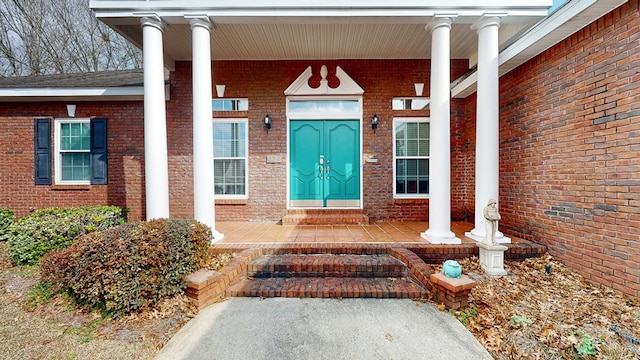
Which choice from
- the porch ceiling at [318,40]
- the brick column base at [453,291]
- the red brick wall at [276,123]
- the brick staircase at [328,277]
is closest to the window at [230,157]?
the red brick wall at [276,123]

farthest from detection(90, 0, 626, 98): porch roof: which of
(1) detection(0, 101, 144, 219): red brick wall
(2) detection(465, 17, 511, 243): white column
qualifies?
(1) detection(0, 101, 144, 219): red brick wall

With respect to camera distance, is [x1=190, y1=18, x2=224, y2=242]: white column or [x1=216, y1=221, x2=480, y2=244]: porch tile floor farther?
[x1=216, y1=221, x2=480, y2=244]: porch tile floor

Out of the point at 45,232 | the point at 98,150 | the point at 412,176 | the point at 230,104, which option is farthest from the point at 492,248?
the point at 98,150

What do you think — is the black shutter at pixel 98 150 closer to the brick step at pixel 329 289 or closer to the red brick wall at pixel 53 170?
the red brick wall at pixel 53 170

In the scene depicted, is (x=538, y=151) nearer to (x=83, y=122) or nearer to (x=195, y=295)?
(x=195, y=295)

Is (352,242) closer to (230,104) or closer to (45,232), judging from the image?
(230,104)

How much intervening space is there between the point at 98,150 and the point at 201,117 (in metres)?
3.75

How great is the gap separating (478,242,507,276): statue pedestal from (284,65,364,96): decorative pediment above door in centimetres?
393

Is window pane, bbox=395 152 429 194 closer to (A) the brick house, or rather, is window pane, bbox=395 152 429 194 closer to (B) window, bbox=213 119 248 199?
(A) the brick house

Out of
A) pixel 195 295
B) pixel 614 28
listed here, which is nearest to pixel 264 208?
pixel 195 295

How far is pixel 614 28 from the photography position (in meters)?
3.05

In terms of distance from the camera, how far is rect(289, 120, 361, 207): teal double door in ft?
19.8

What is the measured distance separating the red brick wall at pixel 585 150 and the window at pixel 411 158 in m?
1.79

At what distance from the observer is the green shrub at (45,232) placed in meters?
4.05
